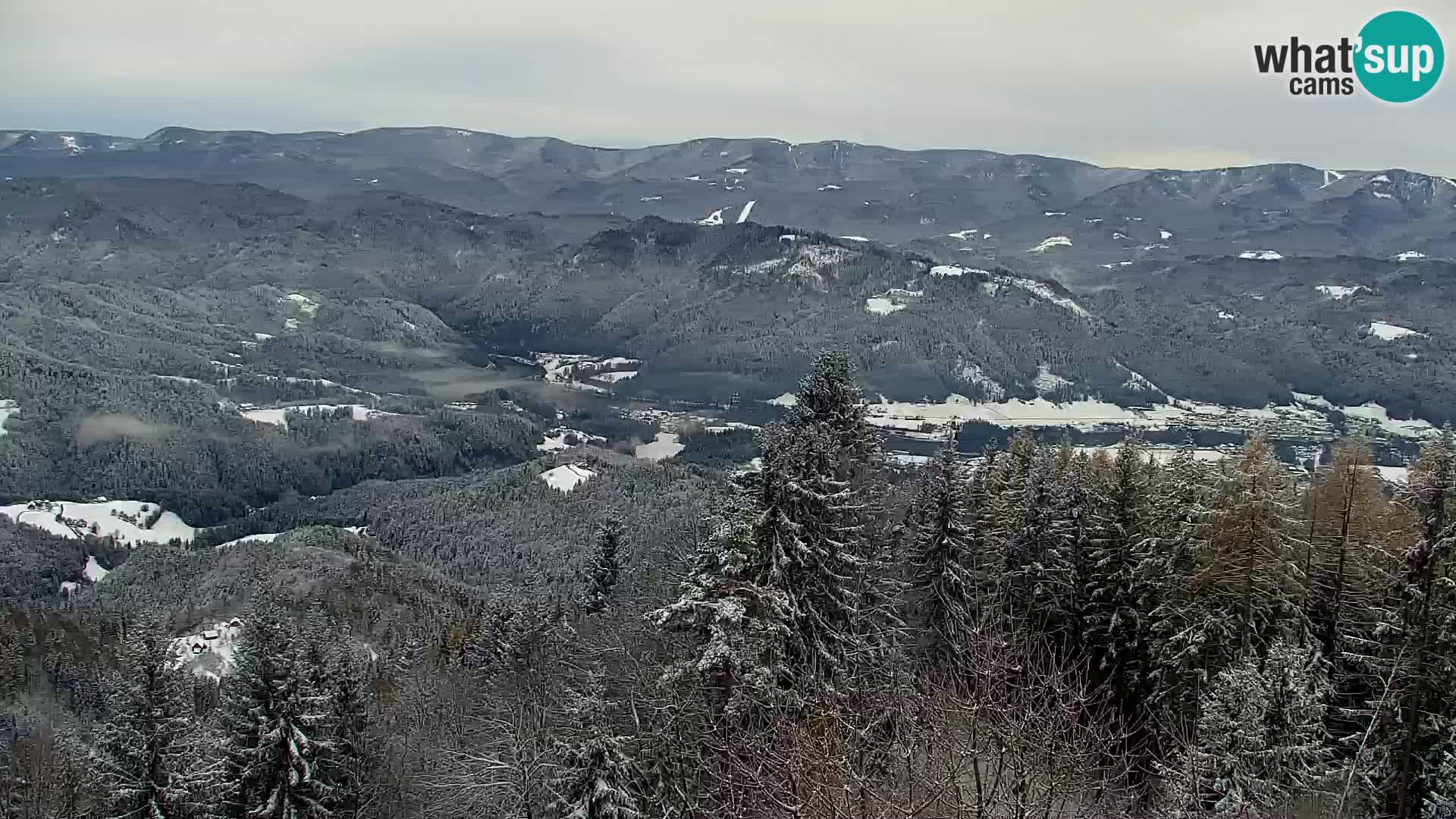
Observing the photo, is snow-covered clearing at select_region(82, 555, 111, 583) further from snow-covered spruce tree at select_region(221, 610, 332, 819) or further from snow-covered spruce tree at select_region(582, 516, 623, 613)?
snow-covered spruce tree at select_region(221, 610, 332, 819)

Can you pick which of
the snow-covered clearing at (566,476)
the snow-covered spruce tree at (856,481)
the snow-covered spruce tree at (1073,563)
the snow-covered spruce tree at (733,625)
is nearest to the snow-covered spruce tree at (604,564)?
the snow-covered spruce tree at (856,481)

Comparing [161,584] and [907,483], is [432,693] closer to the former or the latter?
[907,483]

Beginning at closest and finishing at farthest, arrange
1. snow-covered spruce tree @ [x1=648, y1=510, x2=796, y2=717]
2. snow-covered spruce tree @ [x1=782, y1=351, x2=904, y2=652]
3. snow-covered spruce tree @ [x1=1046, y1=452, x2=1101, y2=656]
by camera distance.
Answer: snow-covered spruce tree @ [x1=648, y1=510, x2=796, y2=717] < snow-covered spruce tree @ [x1=782, y1=351, x2=904, y2=652] < snow-covered spruce tree @ [x1=1046, y1=452, x2=1101, y2=656]

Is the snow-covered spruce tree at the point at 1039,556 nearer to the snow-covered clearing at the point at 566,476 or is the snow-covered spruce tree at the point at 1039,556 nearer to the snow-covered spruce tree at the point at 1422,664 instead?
the snow-covered spruce tree at the point at 1422,664

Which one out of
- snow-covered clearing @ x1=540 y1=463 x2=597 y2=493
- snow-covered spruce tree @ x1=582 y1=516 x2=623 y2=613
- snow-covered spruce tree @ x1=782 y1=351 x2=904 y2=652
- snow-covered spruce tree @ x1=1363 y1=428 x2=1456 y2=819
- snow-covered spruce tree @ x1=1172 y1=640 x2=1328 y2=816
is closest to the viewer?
snow-covered spruce tree @ x1=1172 y1=640 x2=1328 y2=816

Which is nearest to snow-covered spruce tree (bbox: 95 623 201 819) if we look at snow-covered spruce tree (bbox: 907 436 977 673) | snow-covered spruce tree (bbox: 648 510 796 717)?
snow-covered spruce tree (bbox: 648 510 796 717)

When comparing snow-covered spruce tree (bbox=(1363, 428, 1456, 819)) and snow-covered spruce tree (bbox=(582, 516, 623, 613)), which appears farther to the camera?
snow-covered spruce tree (bbox=(582, 516, 623, 613))
